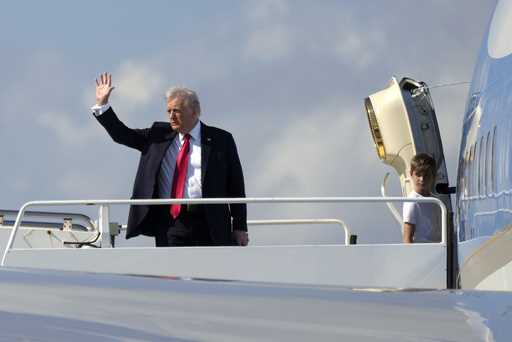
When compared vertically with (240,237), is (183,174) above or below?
above

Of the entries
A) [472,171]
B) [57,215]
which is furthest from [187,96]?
[57,215]

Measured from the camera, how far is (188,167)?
29.3ft

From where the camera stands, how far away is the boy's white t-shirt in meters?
9.59

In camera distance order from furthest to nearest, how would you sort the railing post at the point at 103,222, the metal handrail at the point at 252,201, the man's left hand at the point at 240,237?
the railing post at the point at 103,222, the man's left hand at the point at 240,237, the metal handrail at the point at 252,201

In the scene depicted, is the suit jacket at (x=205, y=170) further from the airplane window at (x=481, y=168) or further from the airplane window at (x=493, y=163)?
the airplane window at (x=493, y=163)

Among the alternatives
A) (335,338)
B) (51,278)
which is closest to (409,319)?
(335,338)

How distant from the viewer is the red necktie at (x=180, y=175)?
29.0ft

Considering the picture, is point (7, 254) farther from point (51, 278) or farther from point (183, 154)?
point (51, 278)

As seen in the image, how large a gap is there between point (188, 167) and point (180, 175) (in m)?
0.10

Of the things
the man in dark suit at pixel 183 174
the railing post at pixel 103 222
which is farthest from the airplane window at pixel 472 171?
the railing post at pixel 103 222

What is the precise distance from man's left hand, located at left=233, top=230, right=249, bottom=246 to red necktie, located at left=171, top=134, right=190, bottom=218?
1.94 ft

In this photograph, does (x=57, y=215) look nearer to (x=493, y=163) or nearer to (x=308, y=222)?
(x=308, y=222)

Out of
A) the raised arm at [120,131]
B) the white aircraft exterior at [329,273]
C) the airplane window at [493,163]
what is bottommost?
the white aircraft exterior at [329,273]

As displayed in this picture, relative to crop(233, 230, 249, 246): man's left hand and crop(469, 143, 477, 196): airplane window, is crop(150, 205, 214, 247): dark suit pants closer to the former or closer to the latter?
crop(233, 230, 249, 246): man's left hand
